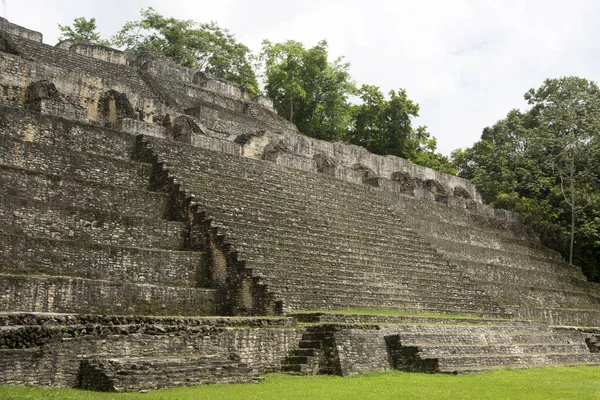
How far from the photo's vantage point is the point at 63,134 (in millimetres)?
17234

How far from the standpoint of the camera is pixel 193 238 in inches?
635

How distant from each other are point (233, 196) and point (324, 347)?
5964 millimetres

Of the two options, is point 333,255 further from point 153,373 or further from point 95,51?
point 95,51

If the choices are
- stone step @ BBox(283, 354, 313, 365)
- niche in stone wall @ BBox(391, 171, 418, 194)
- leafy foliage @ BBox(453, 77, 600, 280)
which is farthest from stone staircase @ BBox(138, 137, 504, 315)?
leafy foliage @ BBox(453, 77, 600, 280)

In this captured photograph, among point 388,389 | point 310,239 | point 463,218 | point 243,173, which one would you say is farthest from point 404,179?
point 388,389

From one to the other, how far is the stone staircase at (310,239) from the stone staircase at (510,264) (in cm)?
241

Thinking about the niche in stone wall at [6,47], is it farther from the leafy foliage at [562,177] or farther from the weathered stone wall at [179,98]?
the leafy foliage at [562,177]

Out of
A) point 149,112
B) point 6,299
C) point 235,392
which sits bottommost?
point 235,392

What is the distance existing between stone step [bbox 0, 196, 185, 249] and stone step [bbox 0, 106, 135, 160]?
2383 millimetres

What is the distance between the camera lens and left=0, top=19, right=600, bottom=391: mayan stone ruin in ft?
37.8

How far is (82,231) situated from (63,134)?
3.55 m

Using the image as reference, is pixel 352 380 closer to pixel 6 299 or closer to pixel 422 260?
pixel 6 299

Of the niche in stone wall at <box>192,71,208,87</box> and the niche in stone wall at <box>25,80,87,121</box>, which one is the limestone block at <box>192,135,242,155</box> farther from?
the niche in stone wall at <box>192,71,208,87</box>

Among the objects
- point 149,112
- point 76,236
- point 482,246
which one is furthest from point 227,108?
point 76,236
